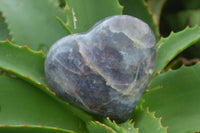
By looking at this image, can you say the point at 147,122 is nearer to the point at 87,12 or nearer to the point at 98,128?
the point at 98,128

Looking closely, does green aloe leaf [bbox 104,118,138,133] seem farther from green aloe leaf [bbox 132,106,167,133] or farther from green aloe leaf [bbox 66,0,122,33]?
green aloe leaf [bbox 66,0,122,33]

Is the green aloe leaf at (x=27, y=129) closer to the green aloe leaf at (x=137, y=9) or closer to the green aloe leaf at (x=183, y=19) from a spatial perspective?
the green aloe leaf at (x=137, y=9)

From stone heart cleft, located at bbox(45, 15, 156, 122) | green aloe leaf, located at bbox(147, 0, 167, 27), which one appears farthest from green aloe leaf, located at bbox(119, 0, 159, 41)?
stone heart cleft, located at bbox(45, 15, 156, 122)

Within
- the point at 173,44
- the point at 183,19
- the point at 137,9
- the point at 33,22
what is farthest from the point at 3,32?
the point at 183,19

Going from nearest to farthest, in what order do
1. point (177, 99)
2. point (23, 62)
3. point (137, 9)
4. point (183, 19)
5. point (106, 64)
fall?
point (106, 64) → point (23, 62) → point (177, 99) → point (137, 9) → point (183, 19)

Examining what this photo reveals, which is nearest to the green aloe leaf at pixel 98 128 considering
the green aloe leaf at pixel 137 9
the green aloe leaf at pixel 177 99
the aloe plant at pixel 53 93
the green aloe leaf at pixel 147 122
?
the aloe plant at pixel 53 93

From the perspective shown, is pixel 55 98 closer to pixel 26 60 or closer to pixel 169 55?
pixel 26 60
